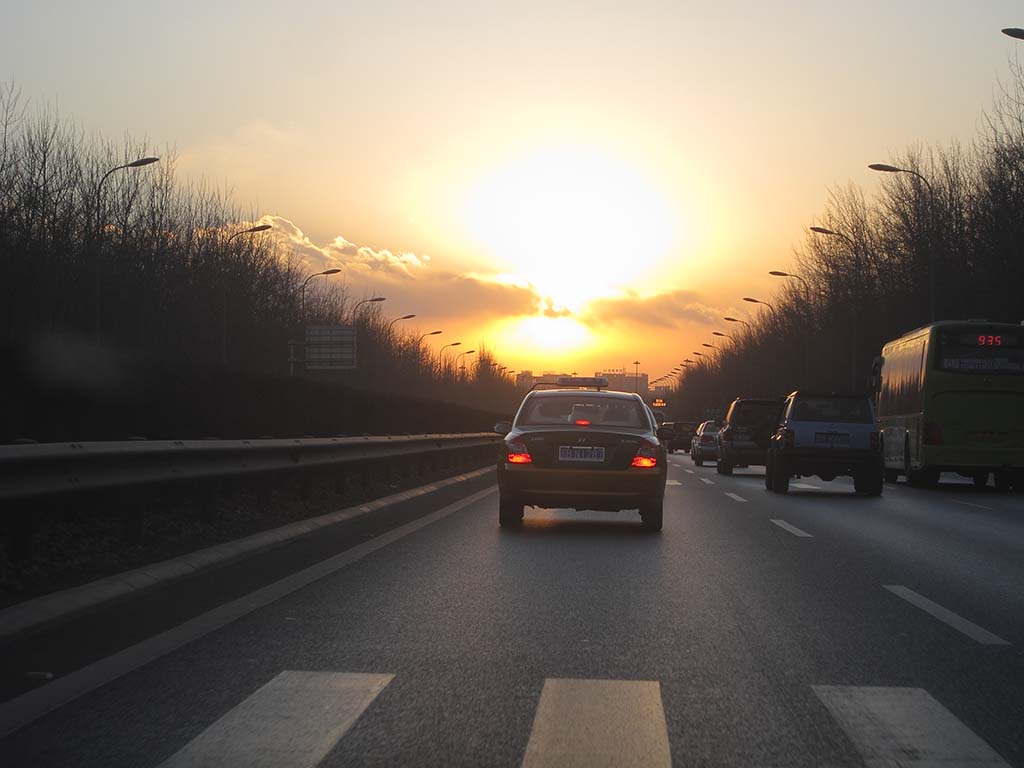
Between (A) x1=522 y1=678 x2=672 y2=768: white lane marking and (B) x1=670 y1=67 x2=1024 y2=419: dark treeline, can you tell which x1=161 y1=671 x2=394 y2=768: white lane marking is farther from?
(B) x1=670 y1=67 x2=1024 y2=419: dark treeline

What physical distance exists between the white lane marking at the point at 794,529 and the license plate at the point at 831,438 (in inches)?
301

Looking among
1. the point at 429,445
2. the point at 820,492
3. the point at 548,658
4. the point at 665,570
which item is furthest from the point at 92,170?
the point at 548,658

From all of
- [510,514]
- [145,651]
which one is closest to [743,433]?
[510,514]

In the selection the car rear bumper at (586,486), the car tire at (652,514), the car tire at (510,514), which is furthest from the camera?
the car tire at (510,514)

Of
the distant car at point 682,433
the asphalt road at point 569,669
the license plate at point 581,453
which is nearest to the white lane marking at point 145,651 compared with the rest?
the asphalt road at point 569,669

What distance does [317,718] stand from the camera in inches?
195

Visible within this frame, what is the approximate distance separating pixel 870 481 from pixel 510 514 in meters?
11.3

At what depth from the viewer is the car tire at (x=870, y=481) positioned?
75.7 feet

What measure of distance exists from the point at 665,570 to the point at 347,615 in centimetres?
356

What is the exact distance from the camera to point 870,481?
23188 mm

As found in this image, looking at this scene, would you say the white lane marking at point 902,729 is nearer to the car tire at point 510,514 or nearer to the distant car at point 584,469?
the distant car at point 584,469

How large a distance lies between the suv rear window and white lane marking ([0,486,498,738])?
47.5 ft

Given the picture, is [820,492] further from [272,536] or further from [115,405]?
[272,536]

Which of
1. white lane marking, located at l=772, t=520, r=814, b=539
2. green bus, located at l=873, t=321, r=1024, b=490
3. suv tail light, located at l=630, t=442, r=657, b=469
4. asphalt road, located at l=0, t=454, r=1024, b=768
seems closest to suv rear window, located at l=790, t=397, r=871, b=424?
green bus, located at l=873, t=321, r=1024, b=490
